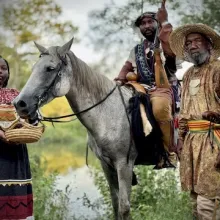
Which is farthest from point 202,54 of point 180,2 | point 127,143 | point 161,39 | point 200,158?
point 180,2

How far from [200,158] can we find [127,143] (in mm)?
1325

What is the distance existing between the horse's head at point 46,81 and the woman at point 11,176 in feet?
0.45

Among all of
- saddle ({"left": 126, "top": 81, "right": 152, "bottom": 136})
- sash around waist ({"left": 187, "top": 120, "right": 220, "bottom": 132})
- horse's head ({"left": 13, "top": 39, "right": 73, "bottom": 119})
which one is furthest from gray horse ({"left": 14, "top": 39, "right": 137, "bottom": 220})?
sash around waist ({"left": 187, "top": 120, "right": 220, "bottom": 132})

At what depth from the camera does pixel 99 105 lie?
5.00m

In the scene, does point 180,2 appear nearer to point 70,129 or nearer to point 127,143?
point 127,143

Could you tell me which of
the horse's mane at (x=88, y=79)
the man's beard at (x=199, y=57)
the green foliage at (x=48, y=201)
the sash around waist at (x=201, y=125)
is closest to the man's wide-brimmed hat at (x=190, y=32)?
the man's beard at (x=199, y=57)

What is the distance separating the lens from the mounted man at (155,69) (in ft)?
16.3

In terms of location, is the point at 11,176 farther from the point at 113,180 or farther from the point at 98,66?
the point at 98,66

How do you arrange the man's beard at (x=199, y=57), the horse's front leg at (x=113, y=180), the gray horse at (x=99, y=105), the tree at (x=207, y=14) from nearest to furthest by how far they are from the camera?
the man's beard at (x=199, y=57)
the gray horse at (x=99, y=105)
the horse's front leg at (x=113, y=180)
the tree at (x=207, y=14)

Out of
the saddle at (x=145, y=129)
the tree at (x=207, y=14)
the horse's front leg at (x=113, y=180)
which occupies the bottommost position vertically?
the horse's front leg at (x=113, y=180)

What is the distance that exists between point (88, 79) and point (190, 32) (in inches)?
51.2

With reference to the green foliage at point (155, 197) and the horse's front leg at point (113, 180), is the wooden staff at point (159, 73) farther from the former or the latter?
the green foliage at point (155, 197)

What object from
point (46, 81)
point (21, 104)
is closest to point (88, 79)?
point (46, 81)

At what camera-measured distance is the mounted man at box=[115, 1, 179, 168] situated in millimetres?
4957
